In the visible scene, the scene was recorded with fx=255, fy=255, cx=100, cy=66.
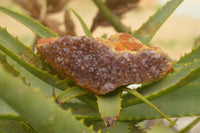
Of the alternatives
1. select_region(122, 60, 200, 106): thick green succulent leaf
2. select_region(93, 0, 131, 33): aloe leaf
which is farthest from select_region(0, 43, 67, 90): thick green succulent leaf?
select_region(93, 0, 131, 33): aloe leaf

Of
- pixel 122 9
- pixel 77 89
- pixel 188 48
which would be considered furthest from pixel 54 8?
pixel 188 48

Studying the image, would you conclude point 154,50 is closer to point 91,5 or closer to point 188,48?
point 188,48

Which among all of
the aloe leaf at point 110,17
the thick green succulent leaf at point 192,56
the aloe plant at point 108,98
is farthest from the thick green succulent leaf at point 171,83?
the aloe leaf at point 110,17

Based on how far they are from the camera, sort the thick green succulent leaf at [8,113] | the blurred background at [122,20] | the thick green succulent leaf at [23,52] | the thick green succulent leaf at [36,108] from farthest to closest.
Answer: the blurred background at [122,20] → the thick green succulent leaf at [23,52] → the thick green succulent leaf at [8,113] → the thick green succulent leaf at [36,108]

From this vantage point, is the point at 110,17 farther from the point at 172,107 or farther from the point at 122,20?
the point at 122,20

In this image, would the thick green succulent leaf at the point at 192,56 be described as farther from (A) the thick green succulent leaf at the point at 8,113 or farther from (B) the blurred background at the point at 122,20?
(B) the blurred background at the point at 122,20

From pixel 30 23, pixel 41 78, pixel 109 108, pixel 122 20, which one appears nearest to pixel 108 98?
pixel 109 108

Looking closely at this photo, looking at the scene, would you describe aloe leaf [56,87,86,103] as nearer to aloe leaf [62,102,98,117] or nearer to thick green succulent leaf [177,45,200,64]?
aloe leaf [62,102,98,117]
